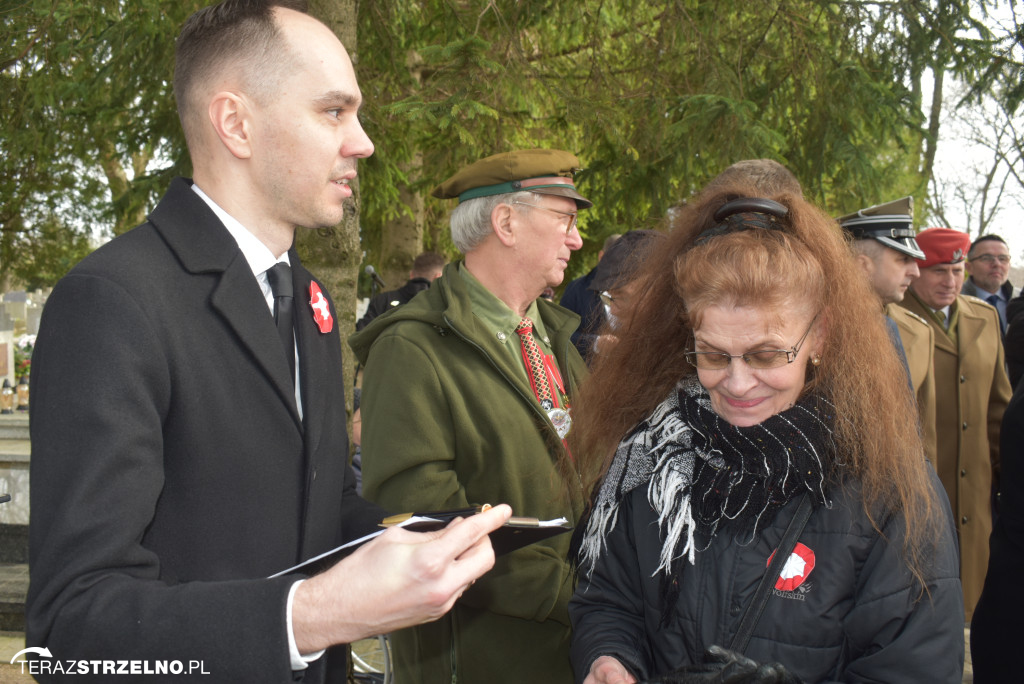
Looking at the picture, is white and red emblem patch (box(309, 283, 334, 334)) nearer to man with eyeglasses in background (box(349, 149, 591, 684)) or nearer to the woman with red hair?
man with eyeglasses in background (box(349, 149, 591, 684))

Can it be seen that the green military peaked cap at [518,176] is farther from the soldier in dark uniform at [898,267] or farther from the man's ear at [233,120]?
the soldier in dark uniform at [898,267]

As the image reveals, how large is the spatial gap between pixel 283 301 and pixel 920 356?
145 inches

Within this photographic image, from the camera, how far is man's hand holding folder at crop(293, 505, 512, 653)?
47.3 inches

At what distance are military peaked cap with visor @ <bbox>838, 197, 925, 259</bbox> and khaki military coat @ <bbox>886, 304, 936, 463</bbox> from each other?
1.12 ft

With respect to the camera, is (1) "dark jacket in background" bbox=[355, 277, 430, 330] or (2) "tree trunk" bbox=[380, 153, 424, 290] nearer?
(1) "dark jacket in background" bbox=[355, 277, 430, 330]

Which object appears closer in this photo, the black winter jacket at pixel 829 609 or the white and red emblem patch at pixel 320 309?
the black winter jacket at pixel 829 609

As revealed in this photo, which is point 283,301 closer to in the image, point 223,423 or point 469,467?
point 223,423

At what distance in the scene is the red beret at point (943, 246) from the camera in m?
4.69

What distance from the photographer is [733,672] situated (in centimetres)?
154

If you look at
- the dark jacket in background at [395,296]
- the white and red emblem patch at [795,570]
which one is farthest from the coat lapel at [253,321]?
the dark jacket in background at [395,296]

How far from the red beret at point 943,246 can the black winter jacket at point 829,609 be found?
327 cm

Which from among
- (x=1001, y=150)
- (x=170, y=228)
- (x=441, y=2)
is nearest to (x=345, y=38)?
(x=441, y=2)

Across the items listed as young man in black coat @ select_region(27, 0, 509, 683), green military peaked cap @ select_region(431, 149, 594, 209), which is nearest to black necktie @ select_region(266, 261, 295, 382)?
young man in black coat @ select_region(27, 0, 509, 683)

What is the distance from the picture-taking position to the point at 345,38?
181 inches
